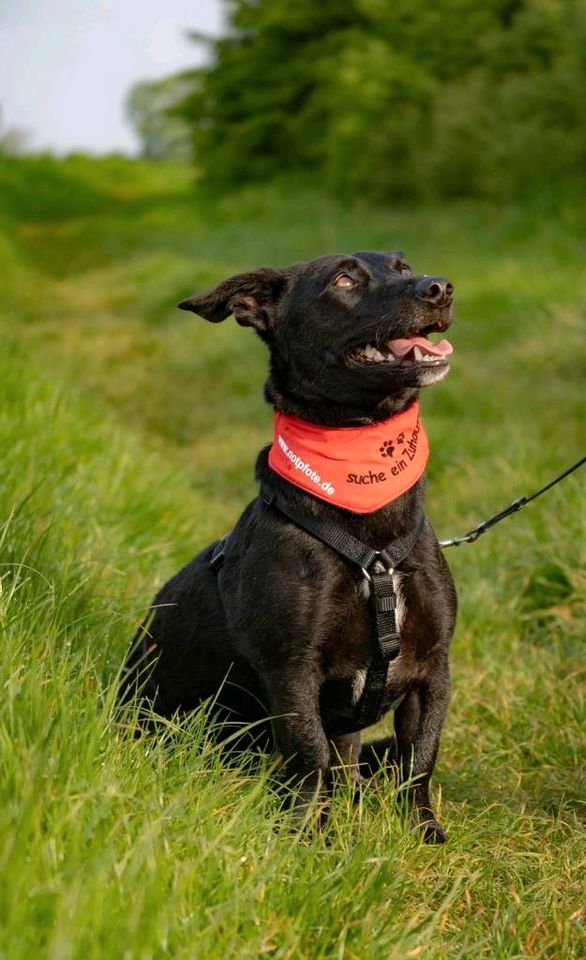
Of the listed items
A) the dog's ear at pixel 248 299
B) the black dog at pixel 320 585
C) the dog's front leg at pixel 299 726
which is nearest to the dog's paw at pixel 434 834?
the black dog at pixel 320 585

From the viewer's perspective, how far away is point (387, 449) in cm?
344

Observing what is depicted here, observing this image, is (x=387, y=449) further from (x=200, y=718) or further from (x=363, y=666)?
(x=200, y=718)

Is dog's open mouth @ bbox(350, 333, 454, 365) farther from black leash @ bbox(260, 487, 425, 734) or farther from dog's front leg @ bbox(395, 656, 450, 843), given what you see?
dog's front leg @ bbox(395, 656, 450, 843)

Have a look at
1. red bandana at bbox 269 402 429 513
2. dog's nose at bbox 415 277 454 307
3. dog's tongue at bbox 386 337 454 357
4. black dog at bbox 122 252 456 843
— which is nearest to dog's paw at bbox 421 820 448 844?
black dog at bbox 122 252 456 843

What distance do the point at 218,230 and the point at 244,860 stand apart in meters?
20.9

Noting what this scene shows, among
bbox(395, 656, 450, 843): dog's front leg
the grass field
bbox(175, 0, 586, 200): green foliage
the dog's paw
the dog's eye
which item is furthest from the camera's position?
bbox(175, 0, 586, 200): green foliage

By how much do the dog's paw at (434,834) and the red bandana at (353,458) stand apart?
0.88 metres

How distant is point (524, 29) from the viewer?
1567 centimetres

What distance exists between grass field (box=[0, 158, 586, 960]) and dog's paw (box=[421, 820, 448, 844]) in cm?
6

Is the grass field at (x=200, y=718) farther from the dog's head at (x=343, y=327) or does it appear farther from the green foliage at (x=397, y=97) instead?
the green foliage at (x=397, y=97)

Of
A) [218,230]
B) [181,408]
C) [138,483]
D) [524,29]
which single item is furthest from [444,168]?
[138,483]

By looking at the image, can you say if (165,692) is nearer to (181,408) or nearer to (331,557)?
(331,557)

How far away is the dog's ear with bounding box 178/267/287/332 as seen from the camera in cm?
345

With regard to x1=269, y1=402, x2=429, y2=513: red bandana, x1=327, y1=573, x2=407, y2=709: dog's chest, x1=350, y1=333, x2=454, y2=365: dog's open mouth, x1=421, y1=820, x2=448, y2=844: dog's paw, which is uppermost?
x1=350, y1=333, x2=454, y2=365: dog's open mouth
